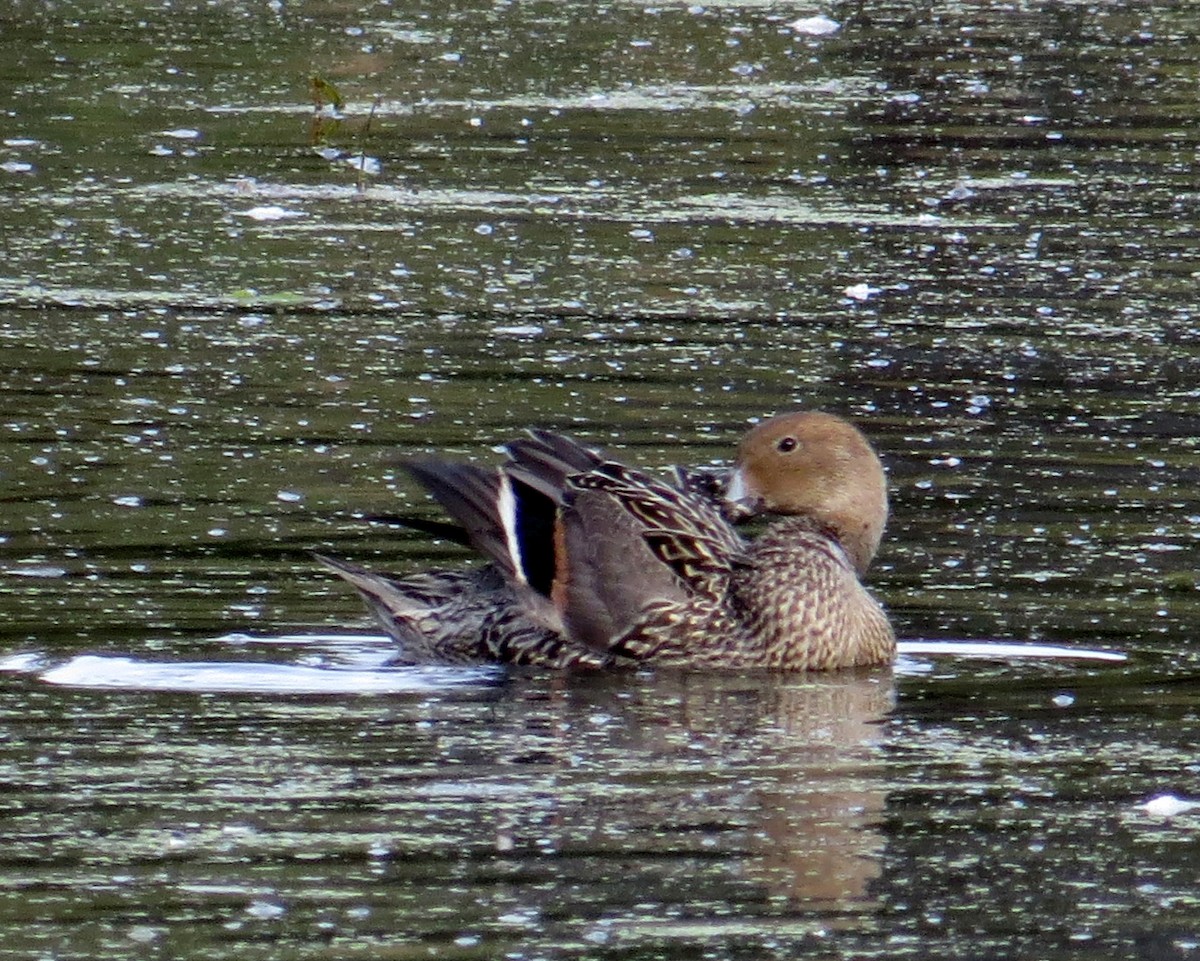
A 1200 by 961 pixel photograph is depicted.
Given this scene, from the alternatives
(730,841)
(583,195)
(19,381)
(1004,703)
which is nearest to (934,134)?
(583,195)

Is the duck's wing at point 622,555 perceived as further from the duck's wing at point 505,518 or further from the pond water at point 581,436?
the pond water at point 581,436

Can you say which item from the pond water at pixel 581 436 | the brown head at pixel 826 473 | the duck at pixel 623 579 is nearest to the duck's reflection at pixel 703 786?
the pond water at pixel 581 436

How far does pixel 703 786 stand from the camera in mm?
6363

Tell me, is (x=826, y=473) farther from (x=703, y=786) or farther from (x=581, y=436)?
(x=703, y=786)

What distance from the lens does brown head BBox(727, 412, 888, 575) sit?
327 inches

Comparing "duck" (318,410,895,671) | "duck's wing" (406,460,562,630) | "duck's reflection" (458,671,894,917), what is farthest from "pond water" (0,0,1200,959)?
"duck's wing" (406,460,562,630)

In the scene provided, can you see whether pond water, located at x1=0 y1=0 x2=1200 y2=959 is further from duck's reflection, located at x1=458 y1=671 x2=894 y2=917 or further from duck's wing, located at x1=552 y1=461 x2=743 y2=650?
duck's wing, located at x1=552 y1=461 x2=743 y2=650

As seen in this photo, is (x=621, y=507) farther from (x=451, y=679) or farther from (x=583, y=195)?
(x=583, y=195)

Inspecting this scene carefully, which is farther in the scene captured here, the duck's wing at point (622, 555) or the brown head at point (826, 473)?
the brown head at point (826, 473)

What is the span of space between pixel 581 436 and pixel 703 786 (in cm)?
352

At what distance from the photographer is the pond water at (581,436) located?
5676mm

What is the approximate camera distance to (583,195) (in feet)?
46.2

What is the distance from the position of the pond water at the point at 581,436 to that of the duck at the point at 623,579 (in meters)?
0.14

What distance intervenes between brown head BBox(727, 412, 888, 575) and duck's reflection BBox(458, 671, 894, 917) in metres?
0.65
